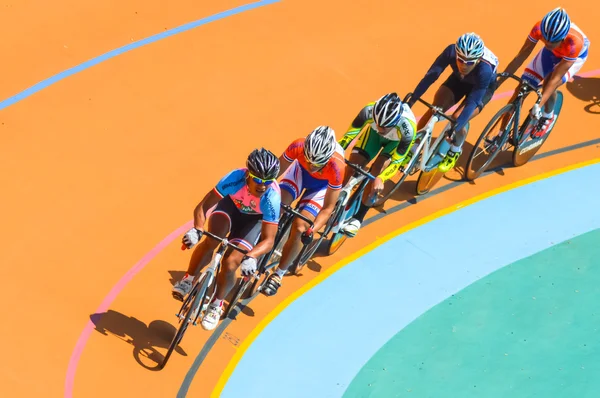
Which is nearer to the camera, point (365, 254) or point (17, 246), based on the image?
point (17, 246)

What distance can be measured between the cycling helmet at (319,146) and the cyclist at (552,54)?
3256 mm

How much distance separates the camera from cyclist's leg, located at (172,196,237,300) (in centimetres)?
833

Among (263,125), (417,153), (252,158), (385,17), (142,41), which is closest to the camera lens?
(252,158)

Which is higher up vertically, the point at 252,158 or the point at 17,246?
the point at 252,158

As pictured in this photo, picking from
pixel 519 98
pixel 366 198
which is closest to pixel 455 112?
pixel 519 98

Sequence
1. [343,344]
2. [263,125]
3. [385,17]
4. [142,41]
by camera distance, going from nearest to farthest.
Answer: [343,344], [263,125], [142,41], [385,17]

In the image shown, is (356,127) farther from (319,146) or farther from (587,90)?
(587,90)

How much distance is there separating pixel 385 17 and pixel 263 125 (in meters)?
3.33

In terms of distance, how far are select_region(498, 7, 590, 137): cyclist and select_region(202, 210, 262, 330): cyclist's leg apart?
4.14 meters

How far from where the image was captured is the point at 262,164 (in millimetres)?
7914

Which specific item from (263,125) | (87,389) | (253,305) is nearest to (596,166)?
(263,125)

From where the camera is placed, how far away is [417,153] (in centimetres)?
1014

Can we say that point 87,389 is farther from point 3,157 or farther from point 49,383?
point 3,157

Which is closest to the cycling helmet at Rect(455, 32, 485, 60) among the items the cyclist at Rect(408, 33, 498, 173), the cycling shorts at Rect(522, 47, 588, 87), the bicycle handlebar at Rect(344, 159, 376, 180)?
the cyclist at Rect(408, 33, 498, 173)
